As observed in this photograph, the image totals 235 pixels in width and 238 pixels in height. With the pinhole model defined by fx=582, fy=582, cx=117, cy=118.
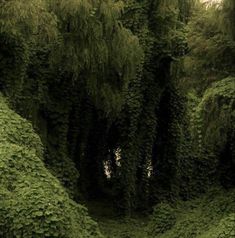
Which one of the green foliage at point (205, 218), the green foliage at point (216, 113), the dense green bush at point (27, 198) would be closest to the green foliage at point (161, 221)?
the green foliage at point (205, 218)

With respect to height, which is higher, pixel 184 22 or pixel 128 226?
pixel 184 22

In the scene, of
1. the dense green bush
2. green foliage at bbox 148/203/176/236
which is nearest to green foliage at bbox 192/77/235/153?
green foliage at bbox 148/203/176/236

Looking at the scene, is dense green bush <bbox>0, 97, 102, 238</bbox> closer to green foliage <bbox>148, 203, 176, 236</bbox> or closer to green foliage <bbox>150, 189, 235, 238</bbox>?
green foliage <bbox>150, 189, 235, 238</bbox>

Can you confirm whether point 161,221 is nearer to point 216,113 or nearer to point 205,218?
point 205,218

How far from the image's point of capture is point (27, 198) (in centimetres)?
772

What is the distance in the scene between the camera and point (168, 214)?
1288 cm

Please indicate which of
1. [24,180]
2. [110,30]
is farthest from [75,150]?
[24,180]

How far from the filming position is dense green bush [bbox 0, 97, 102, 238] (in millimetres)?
7539

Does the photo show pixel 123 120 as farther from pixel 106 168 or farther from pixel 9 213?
pixel 9 213

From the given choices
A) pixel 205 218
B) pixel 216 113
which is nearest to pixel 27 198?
pixel 216 113

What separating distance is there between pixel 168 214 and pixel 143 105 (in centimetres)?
337

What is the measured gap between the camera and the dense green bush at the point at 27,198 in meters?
7.54

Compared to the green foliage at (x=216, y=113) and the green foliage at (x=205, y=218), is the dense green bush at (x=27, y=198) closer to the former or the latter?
the green foliage at (x=205, y=218)

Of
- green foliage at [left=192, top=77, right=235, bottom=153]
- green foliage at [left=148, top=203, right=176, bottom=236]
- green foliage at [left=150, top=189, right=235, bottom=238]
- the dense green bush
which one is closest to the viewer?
the dense green bush
